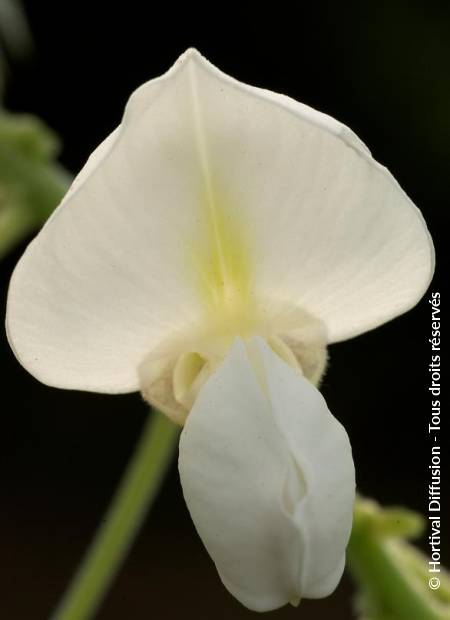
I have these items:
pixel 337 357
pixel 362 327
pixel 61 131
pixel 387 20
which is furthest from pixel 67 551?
pixel 362 327

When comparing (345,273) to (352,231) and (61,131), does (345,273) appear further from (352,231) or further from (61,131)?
(61,131)

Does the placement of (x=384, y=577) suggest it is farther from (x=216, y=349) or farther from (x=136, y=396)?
(x=136, y=396)

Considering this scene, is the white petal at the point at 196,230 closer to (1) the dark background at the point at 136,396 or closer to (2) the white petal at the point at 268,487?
(2) the white petal at the point at 268,487

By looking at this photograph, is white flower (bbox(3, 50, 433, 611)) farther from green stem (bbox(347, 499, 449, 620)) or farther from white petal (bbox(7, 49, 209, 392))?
green stem (bbox(347, 499, 449, 620))

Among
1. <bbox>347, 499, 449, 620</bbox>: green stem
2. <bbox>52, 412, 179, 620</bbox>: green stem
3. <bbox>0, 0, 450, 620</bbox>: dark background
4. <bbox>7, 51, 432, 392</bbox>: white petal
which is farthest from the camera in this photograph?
<bbox>0, 0, 450, 620</bbox>: dark background

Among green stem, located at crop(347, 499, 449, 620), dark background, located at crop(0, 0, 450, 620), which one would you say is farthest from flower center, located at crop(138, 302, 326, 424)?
dark background, located at crop(0, 0, 450, 620)

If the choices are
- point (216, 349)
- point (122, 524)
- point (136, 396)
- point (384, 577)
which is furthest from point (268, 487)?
point (136, 396)
